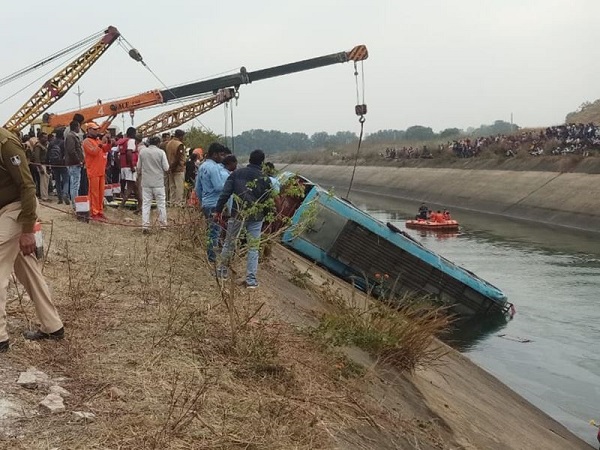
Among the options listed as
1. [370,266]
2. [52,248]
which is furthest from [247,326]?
[370,266]

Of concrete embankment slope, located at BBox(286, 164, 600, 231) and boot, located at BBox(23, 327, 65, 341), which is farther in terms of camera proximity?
concrete embankment slope, located at BBox(286, 164, 600, 231)

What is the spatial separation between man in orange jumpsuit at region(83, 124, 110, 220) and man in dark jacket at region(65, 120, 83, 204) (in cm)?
55

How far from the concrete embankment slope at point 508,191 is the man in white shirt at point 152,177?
70.2 feet

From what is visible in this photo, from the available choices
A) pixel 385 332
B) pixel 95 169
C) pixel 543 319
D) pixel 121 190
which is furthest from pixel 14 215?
pixel 543 319

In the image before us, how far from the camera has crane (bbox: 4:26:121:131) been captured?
23000 mm

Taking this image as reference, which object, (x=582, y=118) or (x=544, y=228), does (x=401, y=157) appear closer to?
(x=582, y=118)

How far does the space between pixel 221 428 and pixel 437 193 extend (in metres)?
49.3

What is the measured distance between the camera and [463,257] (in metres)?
26.0

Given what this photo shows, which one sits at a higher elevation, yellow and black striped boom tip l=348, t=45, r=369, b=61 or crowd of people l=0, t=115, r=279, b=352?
yellow and black striped boom tip l=348, t=45, r=369, b=61

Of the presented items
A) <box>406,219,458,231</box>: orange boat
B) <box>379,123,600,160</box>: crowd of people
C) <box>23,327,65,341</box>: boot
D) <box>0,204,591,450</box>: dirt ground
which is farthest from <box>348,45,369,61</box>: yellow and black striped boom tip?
<box>379,123,600,160</box>: crowd of people

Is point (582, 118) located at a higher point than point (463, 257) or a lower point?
higher

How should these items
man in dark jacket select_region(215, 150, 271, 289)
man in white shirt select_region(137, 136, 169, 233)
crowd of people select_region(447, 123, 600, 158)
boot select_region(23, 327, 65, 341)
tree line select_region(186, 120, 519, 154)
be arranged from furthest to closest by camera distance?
1. tree line select_region(186, 120, 519, 154)
2. crowd of people select_region(447, 123, 600, 158)
3. man in white shirt select_region(137, 136, 169, 233)
4. man in dark jacket select_region(215, 150, 271, 289)
5. boot select_region(23, 327, 65, 341)

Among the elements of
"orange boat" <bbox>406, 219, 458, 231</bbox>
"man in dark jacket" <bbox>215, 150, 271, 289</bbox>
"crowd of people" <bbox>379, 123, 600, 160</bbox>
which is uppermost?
"crowd of people" <bbox>379, 123, 600, 160</bbox>

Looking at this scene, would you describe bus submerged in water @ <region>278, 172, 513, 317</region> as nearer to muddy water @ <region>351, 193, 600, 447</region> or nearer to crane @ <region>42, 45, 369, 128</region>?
muddy water @ <region>351, 193, 600, 447</region>
